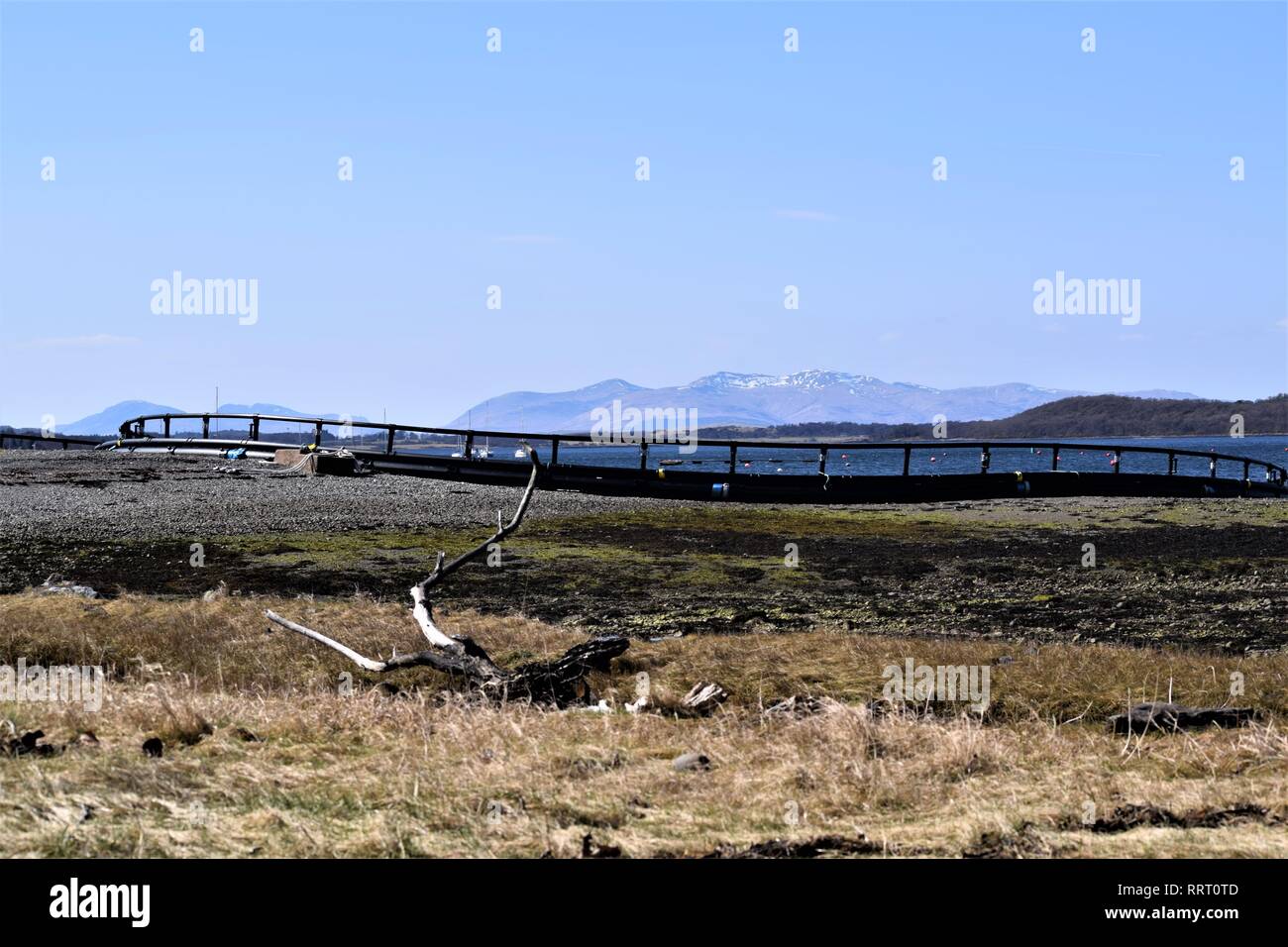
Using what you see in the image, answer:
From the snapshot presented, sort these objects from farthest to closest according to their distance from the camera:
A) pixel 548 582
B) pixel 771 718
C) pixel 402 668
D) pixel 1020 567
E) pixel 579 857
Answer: pixel 1020 567
pixel 548 582
pixel 402 668
pixel 771 718
pixel 579 857

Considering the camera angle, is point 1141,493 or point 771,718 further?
point 1141,493

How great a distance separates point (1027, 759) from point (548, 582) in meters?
11.5

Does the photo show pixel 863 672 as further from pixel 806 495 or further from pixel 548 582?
pixel 806 495

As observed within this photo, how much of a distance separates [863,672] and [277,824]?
6.10m

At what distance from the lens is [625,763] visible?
7.95 meters

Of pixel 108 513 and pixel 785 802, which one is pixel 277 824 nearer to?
pixel 785 802

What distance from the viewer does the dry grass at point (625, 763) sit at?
625 cm

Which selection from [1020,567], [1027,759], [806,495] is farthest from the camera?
[806,495]

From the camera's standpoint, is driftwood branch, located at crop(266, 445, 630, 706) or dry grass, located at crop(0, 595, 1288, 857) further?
driftwood branch, located at crop(266, 445, 630, 706)

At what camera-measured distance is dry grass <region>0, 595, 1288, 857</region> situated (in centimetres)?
625

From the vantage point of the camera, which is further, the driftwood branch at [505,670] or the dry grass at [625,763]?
the driftwood branch at [505,670]

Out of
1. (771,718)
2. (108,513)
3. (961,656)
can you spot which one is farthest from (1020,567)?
(108,513)

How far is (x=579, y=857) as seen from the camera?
586 centimetres

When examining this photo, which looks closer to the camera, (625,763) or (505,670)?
(625,763)
